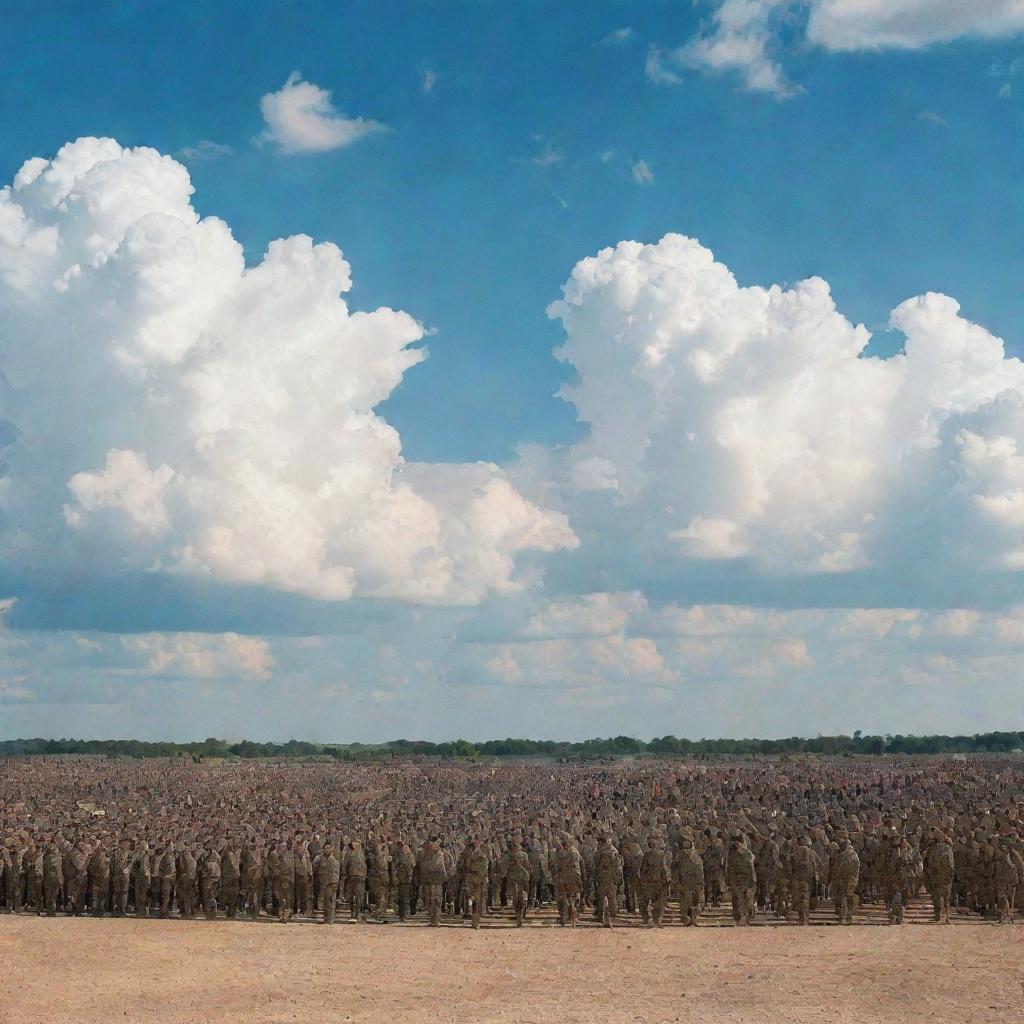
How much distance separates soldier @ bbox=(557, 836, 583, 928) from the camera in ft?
78.1

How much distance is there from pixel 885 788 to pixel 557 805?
1291 cm

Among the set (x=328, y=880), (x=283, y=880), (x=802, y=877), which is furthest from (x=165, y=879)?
(x=802, y=877)

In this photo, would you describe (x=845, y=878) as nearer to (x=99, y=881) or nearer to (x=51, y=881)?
(x=99, y=881)

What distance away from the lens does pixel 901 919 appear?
23125 millimetres

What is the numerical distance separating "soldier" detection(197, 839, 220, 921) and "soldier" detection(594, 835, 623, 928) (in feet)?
24.6

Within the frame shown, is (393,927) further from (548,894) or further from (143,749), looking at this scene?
(143,749)

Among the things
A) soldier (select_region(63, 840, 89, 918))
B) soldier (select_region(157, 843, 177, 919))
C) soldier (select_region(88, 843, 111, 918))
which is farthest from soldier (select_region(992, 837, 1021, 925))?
soldier (select_region(63, 840, 89, 918))

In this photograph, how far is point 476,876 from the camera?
2405 centimetres

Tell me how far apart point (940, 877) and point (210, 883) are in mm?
13816

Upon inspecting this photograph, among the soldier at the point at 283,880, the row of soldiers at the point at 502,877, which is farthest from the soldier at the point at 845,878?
the soldier at the point at 283,880

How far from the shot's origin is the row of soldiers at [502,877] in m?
23.5

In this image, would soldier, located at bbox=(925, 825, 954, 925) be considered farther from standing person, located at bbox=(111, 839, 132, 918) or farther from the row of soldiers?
standing person, located at bbox=(111, 839, 132, 918)

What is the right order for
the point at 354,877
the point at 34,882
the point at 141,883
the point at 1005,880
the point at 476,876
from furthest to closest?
the point at 34,882 < the point at 141,883 < the point at 354,877 < the point at 476,876 < the point at 1005,880

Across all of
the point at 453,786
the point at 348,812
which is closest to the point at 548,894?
the point at 348,812
